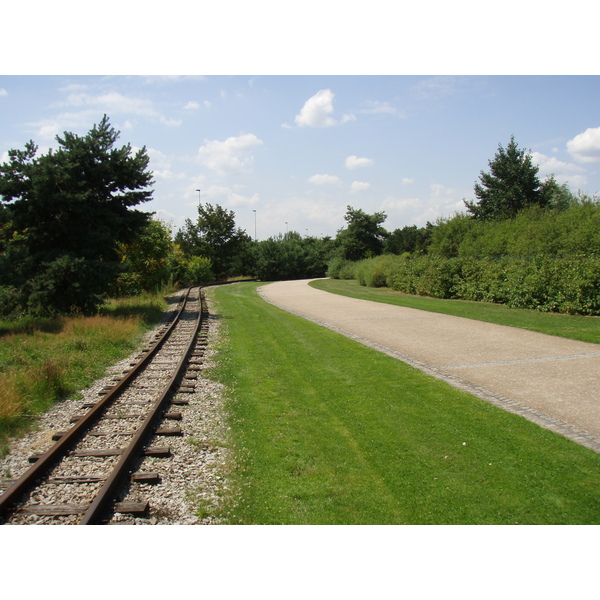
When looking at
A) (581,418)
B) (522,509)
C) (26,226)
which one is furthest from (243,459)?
(26,226)

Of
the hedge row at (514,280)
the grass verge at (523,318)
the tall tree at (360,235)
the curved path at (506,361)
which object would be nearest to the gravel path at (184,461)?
the curved path at (506,361)

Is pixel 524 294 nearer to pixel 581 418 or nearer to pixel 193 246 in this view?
pixel 581 418

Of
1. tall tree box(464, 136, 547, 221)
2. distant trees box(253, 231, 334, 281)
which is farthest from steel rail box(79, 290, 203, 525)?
distant trees box(253, 231, 334, 281)

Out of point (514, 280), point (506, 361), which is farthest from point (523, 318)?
point (506, 361)

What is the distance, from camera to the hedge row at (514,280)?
15.0 metres

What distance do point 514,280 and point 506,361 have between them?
9.69 m

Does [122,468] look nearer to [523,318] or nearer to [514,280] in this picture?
[523,318]

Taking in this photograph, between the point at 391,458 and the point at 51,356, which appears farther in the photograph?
the point at 51,356

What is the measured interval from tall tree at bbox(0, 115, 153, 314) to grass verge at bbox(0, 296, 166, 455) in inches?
50.3

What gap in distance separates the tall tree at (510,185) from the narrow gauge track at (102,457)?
3832 centimetres

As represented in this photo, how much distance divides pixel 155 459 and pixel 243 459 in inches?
38.5

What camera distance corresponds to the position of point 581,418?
6.03m

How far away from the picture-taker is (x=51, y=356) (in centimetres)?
1013

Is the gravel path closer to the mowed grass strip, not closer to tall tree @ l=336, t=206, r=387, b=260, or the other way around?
the mowed grass strip
